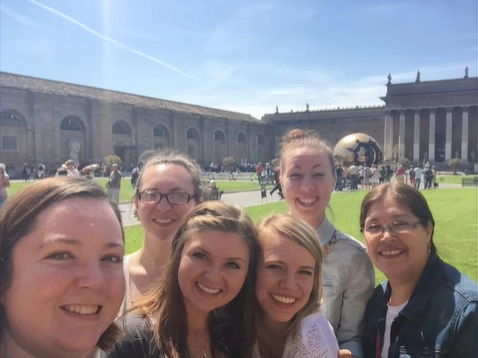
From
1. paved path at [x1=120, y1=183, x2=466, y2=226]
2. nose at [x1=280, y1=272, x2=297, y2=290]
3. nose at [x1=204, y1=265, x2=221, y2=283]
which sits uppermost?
nose at [x1=204, y1=265, x2=221, y2=283]

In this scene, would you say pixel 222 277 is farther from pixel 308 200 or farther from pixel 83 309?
pixel 308 200

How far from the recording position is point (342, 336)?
2.72 metres

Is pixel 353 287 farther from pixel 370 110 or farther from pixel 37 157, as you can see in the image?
pixel 370 110

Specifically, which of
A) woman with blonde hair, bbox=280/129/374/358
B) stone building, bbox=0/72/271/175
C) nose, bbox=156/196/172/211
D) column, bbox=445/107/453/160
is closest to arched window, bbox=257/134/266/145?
stone building, bbox=0/72/271/175

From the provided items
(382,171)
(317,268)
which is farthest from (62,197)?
(382,171)

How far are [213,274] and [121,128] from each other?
1804 inches

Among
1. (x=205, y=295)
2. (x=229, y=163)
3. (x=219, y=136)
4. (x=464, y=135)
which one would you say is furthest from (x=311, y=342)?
(x=464, y=135)

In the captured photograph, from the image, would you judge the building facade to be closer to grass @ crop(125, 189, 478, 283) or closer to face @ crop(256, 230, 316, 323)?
grass @ crop(125, 189, 478, 283)

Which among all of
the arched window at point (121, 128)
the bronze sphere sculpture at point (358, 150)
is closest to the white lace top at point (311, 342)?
the bronze sphere sculpture at point (358, 150)

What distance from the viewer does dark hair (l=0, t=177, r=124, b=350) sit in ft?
4.57

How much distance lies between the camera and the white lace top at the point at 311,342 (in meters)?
2.08

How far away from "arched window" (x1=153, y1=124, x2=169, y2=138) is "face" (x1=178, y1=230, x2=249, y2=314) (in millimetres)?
48361

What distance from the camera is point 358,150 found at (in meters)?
27.6

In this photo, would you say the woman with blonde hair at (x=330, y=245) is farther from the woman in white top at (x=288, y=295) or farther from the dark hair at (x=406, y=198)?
the woman in white top at (x=288, y=295)
